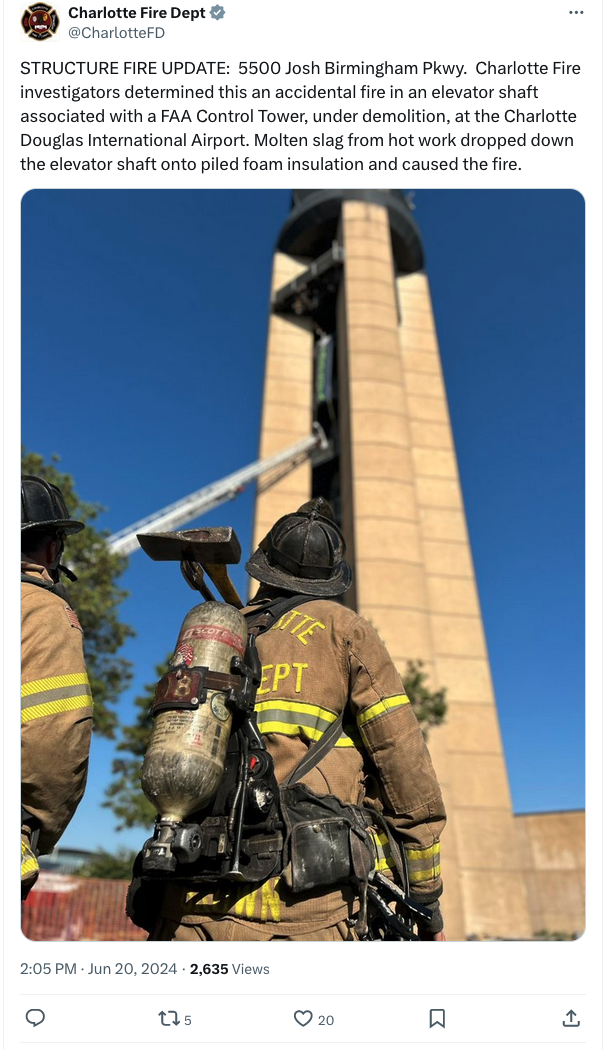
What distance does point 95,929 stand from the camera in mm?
17984

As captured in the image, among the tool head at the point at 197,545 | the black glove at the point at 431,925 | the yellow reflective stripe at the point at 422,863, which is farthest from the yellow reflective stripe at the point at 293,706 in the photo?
the black glove at the point at 431,925

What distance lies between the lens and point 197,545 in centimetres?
255

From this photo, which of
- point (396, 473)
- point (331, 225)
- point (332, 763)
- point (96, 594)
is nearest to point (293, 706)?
point (332, 763)

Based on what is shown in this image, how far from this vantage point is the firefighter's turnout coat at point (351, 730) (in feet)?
8.29

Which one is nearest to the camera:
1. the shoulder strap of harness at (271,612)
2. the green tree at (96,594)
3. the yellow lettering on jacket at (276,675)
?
the yellow lettering on jacket at (276,675)

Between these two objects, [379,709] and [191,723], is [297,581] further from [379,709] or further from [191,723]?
[191,723]

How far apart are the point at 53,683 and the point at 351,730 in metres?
1.16

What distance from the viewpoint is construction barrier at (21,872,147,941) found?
17.2 metres

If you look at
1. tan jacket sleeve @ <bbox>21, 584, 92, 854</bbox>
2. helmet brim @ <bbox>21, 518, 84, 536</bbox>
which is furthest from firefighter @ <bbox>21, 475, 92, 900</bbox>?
helmet brim @ <bbox>21, 518, 84, 536</bbox>

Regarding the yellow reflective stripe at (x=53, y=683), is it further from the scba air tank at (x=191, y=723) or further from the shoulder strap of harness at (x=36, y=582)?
the scba air tank at (x=191, y=723)
